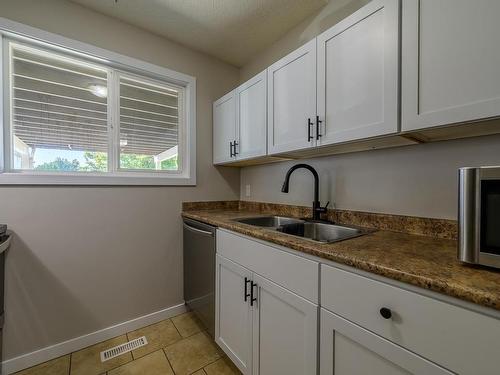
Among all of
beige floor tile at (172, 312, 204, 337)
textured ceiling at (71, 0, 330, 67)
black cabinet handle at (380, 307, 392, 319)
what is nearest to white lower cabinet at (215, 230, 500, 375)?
black cabinet handle at (380, 307, 392, 319)

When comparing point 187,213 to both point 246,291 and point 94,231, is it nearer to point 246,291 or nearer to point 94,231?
point 94,231

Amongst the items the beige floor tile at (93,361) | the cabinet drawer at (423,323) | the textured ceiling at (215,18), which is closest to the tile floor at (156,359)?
the beige floor tile at (93,361)

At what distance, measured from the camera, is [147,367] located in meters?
1.43

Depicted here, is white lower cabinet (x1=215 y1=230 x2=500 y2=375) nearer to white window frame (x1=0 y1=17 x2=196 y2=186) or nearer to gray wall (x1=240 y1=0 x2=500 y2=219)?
gray wall (x1=240 y1=0 x2=500 y2=219)

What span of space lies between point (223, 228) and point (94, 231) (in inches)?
40.2

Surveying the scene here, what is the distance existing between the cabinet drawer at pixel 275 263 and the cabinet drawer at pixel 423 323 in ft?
0.34

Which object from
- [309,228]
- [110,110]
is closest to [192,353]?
[309,228]

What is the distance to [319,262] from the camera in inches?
34.0

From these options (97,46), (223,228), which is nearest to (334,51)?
(223,228)

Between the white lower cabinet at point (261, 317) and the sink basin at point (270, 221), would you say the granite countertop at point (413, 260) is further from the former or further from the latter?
the sink basin at point (270, 221)

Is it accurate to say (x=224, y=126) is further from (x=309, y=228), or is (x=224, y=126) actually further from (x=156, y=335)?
(x=156, y=335)

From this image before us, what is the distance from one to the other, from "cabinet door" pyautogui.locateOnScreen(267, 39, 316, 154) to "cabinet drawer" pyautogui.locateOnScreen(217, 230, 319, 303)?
0.65 meters

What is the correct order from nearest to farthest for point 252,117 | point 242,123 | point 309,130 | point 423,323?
point 423,323
point 309,130
point 252,117
point 242,123

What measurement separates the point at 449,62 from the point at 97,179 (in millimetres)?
2084
